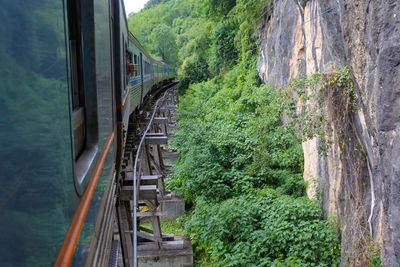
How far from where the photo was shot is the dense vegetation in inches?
252

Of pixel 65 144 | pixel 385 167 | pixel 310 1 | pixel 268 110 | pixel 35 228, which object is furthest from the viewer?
pixel 268 110

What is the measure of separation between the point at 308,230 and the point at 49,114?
6.09 metres

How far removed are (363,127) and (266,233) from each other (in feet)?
9.32

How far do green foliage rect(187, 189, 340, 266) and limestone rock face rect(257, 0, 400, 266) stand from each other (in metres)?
0.46

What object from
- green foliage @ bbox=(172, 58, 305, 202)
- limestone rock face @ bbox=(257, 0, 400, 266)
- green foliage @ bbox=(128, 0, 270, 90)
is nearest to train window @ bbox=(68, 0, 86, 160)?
limestone rock face @ bbox=(257, 0, 400, 266)

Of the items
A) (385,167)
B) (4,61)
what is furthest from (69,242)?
(385,167)

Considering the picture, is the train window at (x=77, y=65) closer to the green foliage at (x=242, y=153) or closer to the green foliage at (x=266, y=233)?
the green foliage at (x=266, y=233)

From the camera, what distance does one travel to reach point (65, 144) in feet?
3.58

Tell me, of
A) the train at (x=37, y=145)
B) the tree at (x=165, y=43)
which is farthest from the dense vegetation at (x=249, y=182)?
the tree at (x=165, y=43)

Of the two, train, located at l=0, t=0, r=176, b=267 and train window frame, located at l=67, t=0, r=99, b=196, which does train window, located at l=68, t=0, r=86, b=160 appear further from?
train, located at l=0, t=0, r=176, b=267

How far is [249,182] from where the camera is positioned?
8.84 meters

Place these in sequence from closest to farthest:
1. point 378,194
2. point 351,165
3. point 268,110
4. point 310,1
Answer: point 378,194 → point 351,165 → point 310,1 → point 268,110

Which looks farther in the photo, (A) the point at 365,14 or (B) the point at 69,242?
(A) the point at 365,14

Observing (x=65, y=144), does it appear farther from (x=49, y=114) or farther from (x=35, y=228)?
(x=35, y=228)
